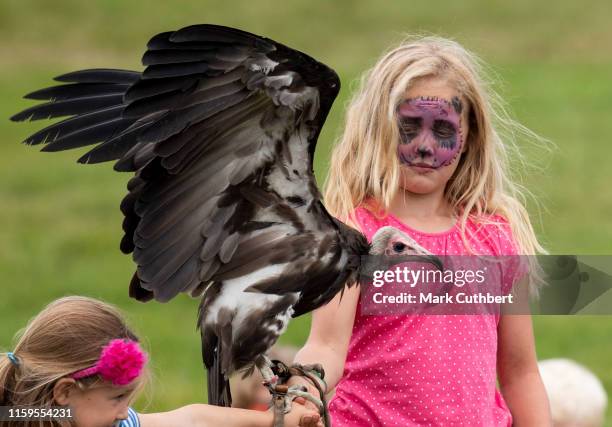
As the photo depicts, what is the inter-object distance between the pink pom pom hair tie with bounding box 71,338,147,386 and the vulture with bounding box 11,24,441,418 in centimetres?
35

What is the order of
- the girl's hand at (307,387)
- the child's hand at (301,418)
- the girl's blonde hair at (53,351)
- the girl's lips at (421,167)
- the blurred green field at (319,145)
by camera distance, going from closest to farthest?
1. the girl's blonde hair at (53,351)
2. the child's hand at (301,418)
3. the girl's hand at (307,387)
4. the girl's lips at (421,167)
5. the blurred green field at (319,145)

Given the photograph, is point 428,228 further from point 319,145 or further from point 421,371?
point 319,145

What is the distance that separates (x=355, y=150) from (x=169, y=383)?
18.6 feet

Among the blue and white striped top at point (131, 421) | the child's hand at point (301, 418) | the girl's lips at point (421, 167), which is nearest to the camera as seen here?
the blue and white striped top at point (131, 421)

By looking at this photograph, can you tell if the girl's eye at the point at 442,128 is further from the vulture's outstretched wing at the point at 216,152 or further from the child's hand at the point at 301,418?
the child's hand at the point at 301,418

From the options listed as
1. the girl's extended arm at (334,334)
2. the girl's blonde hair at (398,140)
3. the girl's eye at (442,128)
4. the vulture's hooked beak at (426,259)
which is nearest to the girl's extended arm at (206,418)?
the girl's extended arm at (334,334)

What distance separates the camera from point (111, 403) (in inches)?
149

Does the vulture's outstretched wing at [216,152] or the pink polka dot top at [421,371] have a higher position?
the vulture's outstretched wing at [216,152]

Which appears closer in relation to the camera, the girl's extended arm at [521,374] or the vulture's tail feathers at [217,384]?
the vulture's tail feathers at [217,384]

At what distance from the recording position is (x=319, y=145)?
16.0 meters

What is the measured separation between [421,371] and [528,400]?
1.46ft

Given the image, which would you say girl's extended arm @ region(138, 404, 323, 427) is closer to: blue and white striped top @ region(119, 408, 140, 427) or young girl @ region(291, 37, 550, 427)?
blue and white striped top @ region(119, 408, 140, 427)

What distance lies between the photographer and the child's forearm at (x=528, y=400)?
465cm

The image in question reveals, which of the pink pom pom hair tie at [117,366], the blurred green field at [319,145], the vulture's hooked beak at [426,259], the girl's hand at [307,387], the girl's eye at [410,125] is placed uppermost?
the blurred green field at [319,145]
